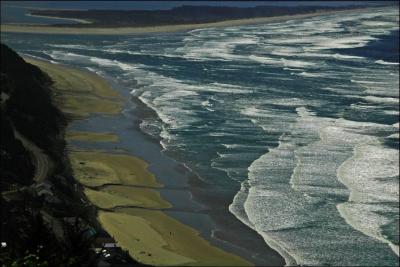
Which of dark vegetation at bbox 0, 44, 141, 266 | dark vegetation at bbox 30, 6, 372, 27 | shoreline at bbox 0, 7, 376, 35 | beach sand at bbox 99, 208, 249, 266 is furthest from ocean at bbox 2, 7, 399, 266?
dark vegetation at bbox 30, 6, 372, 27

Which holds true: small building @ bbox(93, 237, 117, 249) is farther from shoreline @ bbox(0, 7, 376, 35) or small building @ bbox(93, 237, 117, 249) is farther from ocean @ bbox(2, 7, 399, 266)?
shoreline @ bbox(0, 7, 376, 35)

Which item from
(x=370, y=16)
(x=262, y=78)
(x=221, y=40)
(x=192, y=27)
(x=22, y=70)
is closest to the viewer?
(x=22, y=70)

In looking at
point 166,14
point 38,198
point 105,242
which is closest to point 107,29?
point 166,14

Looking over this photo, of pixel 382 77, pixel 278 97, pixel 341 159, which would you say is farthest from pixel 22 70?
pixel 382 77

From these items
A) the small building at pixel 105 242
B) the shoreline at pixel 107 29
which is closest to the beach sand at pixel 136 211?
the small building at pixel 105 242

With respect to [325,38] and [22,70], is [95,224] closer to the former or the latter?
[22,70]

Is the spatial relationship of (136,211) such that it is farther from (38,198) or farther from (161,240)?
(38,198)
